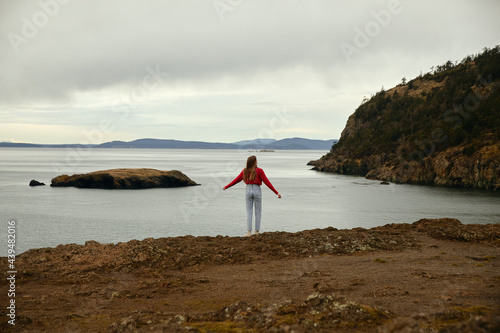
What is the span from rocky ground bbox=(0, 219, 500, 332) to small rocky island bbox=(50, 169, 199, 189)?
137 feet

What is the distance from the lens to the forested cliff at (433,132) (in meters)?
58.1

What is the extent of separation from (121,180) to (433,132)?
51820 millimetres

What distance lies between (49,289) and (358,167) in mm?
81693

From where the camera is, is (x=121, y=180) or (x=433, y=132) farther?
(x=433, y=132)

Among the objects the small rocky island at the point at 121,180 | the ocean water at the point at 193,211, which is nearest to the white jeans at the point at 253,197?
the ocean water at the point at 193,211

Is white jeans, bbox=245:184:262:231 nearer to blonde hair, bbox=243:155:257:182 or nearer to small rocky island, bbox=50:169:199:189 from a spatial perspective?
blonde hair, bbox=243:155:257:182

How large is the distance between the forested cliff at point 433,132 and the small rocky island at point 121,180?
3738 cm

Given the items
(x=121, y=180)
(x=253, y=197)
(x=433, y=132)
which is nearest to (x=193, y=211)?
(x=121, y=180)

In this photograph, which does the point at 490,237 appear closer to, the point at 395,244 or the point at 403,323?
the point at 395,244

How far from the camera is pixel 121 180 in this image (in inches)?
2051

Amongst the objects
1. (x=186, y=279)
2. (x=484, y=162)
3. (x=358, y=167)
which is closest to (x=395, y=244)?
(x=186, y=279)

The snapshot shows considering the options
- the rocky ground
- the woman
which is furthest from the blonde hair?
the rocky ground

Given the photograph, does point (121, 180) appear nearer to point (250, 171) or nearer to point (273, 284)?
point (250, 171)

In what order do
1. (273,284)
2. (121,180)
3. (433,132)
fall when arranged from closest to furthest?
1. (273,284)
2. (121,180)
3. (433,132)
